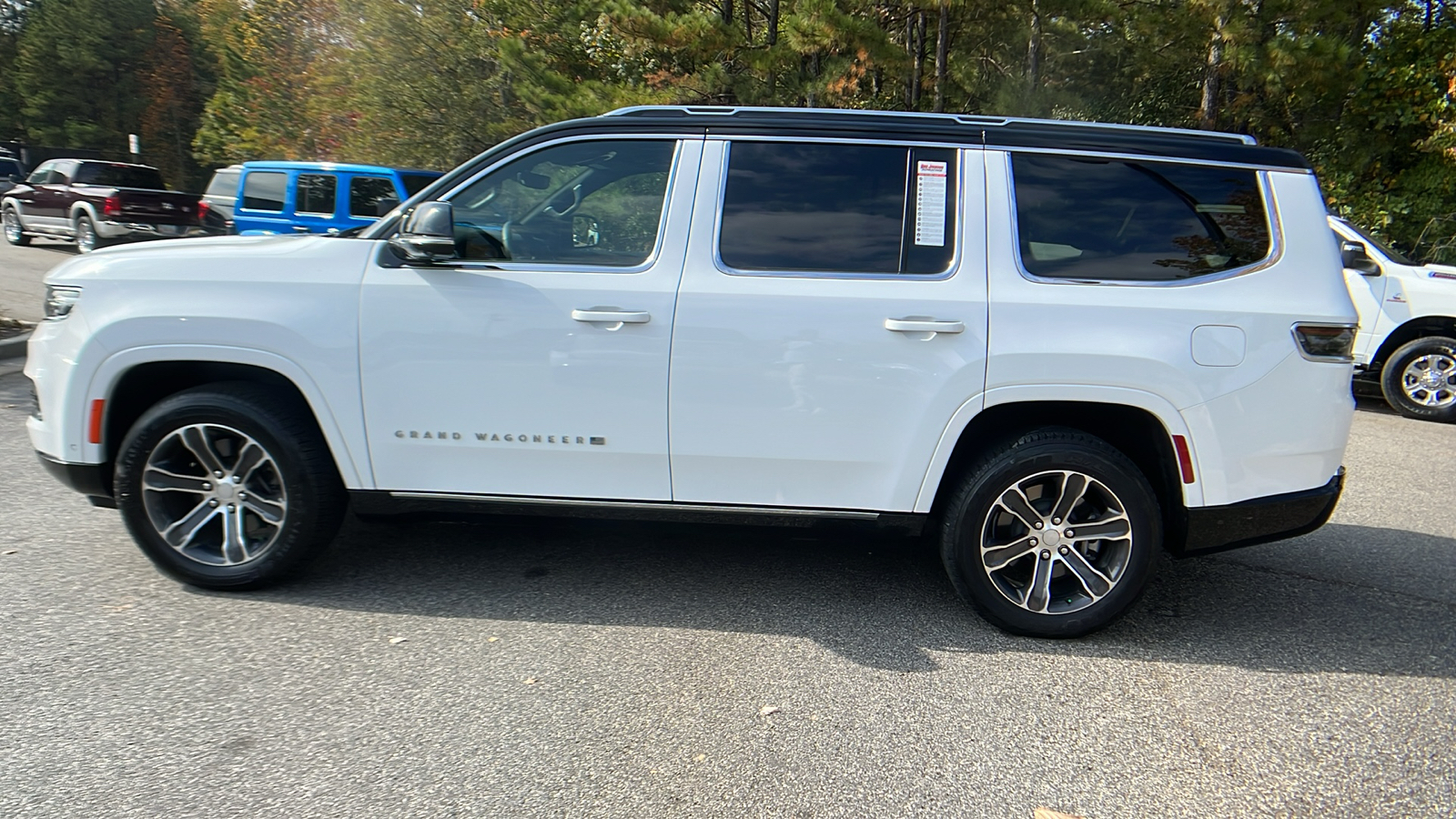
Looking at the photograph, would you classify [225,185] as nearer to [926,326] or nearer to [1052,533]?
[926,326]

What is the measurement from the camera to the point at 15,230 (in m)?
20.1

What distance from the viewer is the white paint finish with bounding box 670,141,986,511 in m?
3.59

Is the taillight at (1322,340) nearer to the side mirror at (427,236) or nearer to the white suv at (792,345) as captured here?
the white suv at (792,345)

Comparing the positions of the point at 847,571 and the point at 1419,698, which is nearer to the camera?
the point at 1419,698

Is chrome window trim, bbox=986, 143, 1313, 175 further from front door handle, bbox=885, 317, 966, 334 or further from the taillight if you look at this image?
front door handle, bbox=885, 317, 966, 334

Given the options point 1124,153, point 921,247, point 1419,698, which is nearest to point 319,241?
point 921,247

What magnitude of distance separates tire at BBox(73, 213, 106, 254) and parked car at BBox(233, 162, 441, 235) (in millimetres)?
6177

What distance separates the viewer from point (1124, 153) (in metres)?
3.69

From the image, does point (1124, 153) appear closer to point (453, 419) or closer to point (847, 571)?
point (847, 571)

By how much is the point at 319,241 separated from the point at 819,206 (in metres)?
1.98

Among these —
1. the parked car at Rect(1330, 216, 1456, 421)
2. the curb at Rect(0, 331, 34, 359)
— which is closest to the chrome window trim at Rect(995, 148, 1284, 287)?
the parked car at Rect(1330, 216, 1456, 421)

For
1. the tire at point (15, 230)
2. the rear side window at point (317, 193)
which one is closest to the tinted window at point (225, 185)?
the rear side window at point (317, 193)

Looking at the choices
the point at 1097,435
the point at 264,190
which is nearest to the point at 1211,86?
the point at 1097,435

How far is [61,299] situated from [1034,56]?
15420 millimetres
